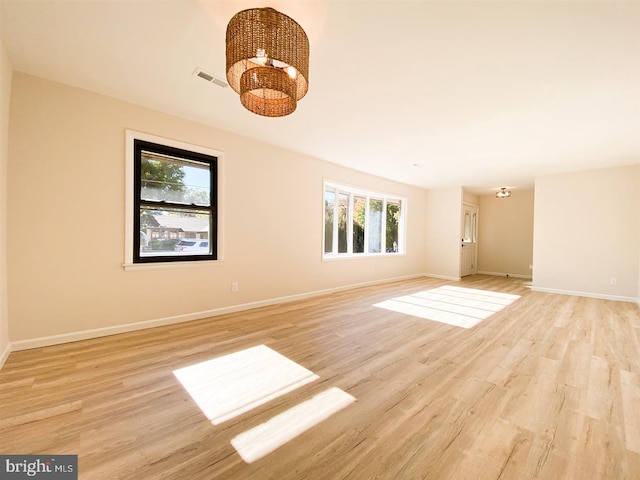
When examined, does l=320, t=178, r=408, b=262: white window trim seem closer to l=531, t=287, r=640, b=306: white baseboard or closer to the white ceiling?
the white ceiling

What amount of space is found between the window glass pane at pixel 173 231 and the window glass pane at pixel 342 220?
2.86 m

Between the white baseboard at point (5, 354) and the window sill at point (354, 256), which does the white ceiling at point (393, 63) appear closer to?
the window sill at point (354, 256)

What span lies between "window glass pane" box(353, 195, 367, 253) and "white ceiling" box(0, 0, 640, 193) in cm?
236

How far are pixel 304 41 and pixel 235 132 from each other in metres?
2.44

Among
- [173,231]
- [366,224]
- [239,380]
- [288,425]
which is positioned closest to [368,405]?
[288,425]

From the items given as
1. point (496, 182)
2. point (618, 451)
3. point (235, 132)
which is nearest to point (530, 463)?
point (618, 451)

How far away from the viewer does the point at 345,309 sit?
13.5 ft

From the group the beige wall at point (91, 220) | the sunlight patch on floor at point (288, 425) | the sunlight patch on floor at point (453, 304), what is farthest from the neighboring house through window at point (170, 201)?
the sunlight patch on floor at point (453, 304)

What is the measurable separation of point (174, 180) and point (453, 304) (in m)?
4.63

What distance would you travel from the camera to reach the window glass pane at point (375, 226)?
6500 mm

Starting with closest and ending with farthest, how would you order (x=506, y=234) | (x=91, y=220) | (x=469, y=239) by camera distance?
(x=91, y=220) → (x=506, y=234) → (x=469, y=239)

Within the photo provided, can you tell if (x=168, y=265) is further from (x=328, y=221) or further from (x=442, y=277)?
(x=442, y=277)

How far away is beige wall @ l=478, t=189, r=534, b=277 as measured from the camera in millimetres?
7645

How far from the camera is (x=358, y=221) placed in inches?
244
